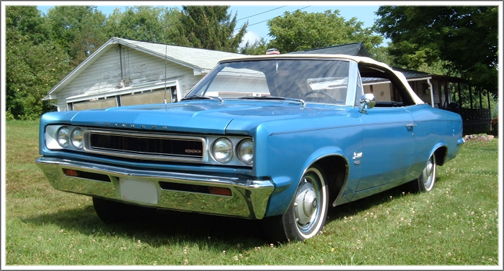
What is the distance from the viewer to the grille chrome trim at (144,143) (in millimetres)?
3516

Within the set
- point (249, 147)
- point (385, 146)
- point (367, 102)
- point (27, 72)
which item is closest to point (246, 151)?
point (249, 147)

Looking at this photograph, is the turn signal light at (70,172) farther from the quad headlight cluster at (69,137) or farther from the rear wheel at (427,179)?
the rear wheel at (427,179)

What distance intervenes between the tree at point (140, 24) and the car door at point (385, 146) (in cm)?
6221

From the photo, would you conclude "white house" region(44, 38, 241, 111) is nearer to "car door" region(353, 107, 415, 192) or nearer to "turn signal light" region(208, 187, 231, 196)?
"car door" region(353, 107, 415, 192)

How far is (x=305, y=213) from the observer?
13.1 ft

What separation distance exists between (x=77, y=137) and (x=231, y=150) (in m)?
1.37

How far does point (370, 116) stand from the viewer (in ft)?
15.5

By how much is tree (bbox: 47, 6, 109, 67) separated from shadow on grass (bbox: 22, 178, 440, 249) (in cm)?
4882

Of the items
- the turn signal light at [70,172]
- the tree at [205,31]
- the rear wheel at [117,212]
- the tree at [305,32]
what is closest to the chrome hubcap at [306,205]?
the rear wheel at [117,212]

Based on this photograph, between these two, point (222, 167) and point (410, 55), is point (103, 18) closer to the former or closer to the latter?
point (410, 55)

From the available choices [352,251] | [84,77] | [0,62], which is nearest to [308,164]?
[352,251]

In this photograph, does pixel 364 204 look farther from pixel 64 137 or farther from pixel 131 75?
pixel 131 75

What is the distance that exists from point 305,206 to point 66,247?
5.83 ft

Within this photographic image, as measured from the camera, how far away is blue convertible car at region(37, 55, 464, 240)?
3.42 m
